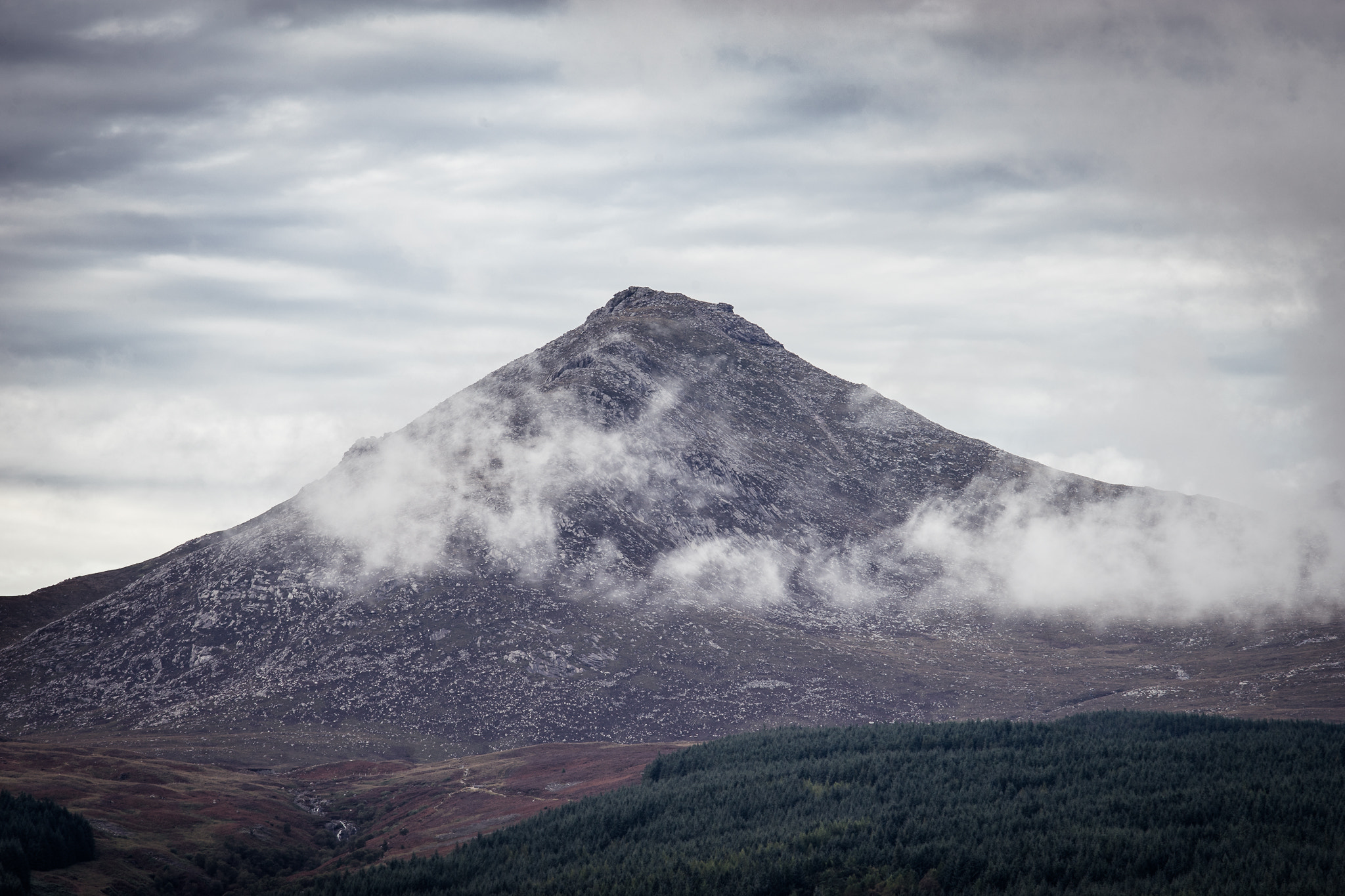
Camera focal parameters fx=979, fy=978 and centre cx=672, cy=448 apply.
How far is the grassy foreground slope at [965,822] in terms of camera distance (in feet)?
198

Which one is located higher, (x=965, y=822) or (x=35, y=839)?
(x=35, y=839)

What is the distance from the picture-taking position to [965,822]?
71812mm

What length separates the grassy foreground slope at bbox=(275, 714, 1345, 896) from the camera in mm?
60375

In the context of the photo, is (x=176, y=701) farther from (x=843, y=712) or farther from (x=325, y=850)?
(x=843, y=712)

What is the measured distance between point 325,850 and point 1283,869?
8530 centimetres

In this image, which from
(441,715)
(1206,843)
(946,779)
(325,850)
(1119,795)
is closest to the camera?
(1206,843)

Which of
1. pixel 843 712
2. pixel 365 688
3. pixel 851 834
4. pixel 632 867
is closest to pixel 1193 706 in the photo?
pixel 843 712

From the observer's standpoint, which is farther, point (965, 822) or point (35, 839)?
point (35, 839)

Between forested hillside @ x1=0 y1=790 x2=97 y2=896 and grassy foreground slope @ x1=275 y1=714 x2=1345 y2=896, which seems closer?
grassy foreground slope @ x1=275 y1=714 x2=1345 y2=896

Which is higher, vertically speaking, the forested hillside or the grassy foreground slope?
the forested hillside

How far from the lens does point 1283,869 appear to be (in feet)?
178

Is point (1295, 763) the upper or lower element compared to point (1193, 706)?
upper

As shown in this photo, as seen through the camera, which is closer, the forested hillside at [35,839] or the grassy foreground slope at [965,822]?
the grassy foreground slope at [965,822]

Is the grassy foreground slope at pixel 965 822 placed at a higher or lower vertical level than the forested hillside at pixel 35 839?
lower
